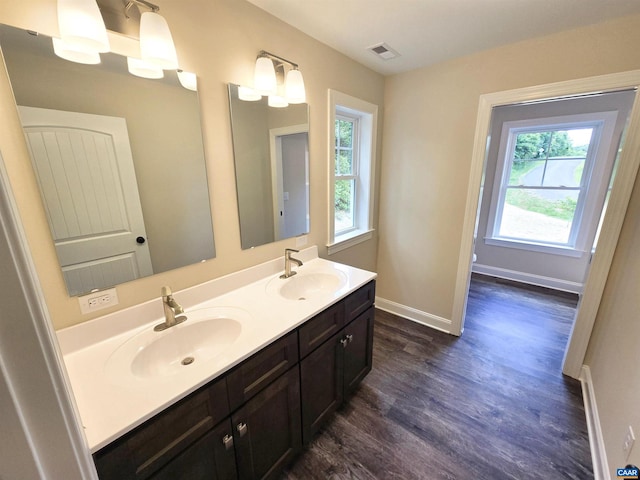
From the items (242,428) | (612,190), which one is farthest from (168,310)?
(612,190)

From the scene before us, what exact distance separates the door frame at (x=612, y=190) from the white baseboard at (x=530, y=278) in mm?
1755

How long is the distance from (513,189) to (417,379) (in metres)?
3.09

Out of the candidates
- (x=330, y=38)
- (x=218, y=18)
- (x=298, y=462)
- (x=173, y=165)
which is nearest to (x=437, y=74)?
(x=330, y=38)

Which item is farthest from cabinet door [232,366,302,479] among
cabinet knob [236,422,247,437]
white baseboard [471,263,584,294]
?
white baseboard [471,263,584,294]

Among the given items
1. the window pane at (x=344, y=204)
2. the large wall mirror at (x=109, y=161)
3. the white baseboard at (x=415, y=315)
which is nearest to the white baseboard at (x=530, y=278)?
the white baseboard at (x=415, y=315)

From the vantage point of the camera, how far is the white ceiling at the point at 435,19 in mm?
1415

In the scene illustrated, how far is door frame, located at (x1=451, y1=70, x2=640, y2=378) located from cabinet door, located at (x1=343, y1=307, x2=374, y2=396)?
1143 millimetres

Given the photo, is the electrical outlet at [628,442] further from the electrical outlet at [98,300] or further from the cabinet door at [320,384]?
the electrical outlet at [98,300]

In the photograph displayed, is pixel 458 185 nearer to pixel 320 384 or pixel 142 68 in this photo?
pixel 320 384

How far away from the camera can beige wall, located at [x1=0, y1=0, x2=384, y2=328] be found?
90 centimetres

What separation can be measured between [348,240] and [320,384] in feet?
4.09

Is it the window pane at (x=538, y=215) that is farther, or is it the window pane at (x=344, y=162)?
the window pane at (x=538, y=215)

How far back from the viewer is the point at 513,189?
3.67 metres

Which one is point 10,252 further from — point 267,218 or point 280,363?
point 267,218
